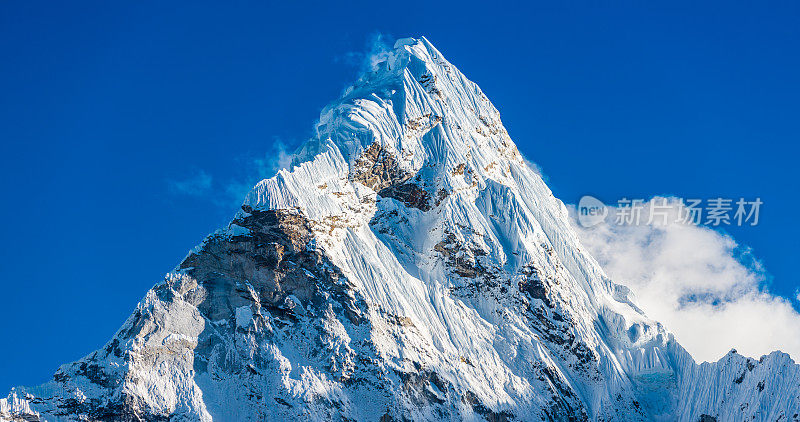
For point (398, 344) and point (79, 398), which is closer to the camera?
point (79, 398)

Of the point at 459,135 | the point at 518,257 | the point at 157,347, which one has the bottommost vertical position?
the point at 157,347

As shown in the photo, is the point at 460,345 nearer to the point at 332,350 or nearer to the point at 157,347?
the point at 332,350

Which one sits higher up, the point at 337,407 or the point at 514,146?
the point at 514,146

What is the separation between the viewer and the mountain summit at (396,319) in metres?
129

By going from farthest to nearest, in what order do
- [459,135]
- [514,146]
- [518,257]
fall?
[514,146] < [459,135] < [518,257]

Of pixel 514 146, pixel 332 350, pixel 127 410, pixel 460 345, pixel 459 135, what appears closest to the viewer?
pixel 127 410

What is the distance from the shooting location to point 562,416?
460 ft

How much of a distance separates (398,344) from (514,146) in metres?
56.9

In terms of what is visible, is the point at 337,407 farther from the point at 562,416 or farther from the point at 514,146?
the point at 514,146

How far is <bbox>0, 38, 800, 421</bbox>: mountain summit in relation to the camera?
129 metres

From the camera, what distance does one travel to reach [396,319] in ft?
455

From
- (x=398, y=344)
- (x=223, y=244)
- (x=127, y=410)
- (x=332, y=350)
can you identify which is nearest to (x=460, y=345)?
(x=398, y=344)

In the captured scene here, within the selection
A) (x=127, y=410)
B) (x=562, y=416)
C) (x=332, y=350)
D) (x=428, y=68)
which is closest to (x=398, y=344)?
(x=332, y=350)

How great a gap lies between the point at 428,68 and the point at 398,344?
56.9 meters
